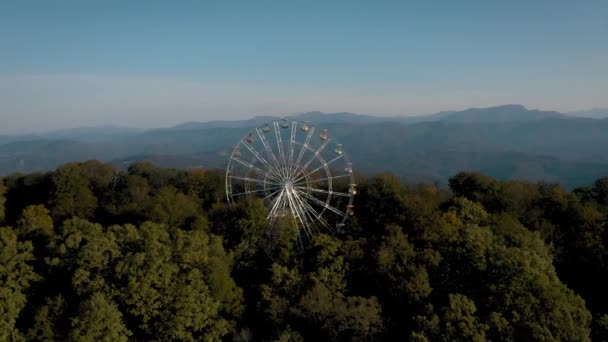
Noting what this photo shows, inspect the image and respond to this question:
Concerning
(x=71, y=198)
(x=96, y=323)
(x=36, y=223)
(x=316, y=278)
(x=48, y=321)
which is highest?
(x=71, y=198)

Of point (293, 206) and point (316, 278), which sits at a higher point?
point (293, 206)

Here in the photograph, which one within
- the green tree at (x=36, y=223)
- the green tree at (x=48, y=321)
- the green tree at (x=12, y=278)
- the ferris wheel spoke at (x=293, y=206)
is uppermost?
the ferris wheel spoke at (x=293, y=206)

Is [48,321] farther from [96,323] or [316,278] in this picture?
[316,278]

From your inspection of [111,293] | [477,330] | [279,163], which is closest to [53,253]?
[111,293]

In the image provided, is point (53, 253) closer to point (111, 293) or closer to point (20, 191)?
point (111, 293)

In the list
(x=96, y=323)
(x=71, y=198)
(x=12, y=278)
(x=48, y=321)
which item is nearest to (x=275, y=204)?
(x=96, y=323)

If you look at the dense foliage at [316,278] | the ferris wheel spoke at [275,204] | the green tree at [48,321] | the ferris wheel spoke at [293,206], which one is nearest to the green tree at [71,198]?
the dense foliage at [316,278]

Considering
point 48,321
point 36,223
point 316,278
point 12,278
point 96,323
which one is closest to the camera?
point 96,323

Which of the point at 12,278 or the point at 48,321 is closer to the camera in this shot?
the point at 48,321

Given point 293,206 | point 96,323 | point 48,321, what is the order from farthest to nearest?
point 293,206
point 48,321
point 96,323

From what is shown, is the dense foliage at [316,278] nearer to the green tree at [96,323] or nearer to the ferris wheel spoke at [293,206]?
the green tree at [96,323]
